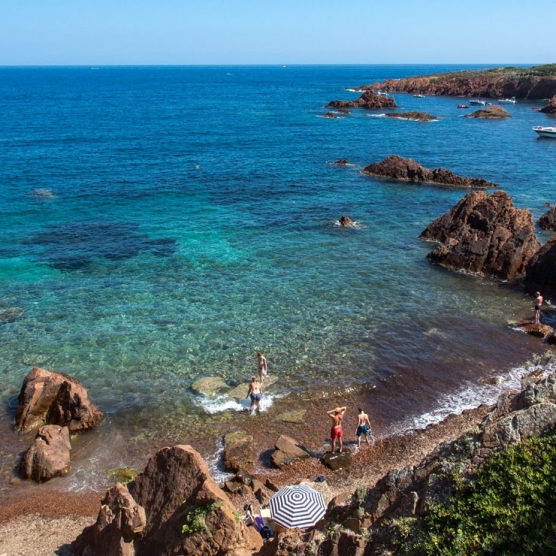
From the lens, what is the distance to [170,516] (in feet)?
45.2

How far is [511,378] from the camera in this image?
84.7 feet

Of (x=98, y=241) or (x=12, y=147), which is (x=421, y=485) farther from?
(x=12, y=147)

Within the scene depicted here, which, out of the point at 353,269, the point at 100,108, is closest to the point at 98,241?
the point at 353,269

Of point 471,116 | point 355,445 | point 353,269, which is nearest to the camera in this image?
point 355,445

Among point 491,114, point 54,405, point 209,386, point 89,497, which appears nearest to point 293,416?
point 209,386

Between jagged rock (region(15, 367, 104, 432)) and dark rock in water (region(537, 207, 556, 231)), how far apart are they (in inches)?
1601

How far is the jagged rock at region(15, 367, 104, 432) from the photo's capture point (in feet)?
72.8

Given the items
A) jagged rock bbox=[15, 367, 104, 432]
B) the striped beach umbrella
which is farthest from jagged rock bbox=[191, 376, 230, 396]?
the striped beach umbrella

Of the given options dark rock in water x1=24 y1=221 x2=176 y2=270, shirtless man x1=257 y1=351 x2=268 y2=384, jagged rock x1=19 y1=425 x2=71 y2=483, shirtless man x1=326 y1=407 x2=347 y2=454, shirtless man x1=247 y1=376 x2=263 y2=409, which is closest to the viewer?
jagged rock x1=19 y1=425 x2=71 y2=483

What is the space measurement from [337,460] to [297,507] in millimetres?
4761

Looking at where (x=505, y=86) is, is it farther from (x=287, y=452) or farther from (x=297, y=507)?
(x=297, y=507)

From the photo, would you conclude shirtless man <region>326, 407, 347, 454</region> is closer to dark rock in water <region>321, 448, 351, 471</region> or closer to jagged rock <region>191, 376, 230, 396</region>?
dark rock in water <region>321, 448, 351, 471</region>

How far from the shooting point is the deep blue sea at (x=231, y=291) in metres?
24.6

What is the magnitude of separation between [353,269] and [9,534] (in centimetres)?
2749
